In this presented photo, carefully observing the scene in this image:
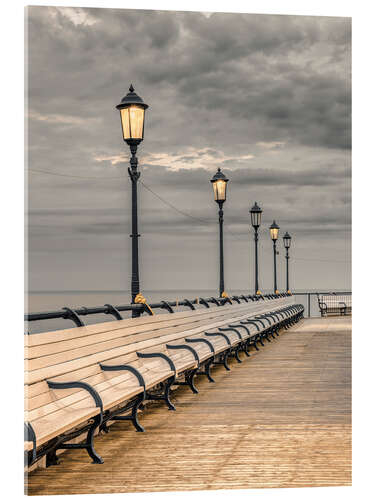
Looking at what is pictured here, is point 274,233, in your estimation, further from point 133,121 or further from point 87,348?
point 87,348

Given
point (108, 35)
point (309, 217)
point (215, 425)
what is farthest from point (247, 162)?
point (215, 425)

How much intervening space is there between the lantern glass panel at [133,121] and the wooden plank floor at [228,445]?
11.2 feet

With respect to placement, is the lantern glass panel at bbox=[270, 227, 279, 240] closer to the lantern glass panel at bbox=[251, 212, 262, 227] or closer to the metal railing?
the lantern glass panel at bbox=[251, 212, 262, 227]

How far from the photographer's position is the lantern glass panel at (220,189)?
15.6 meters

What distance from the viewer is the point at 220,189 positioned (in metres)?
15.6

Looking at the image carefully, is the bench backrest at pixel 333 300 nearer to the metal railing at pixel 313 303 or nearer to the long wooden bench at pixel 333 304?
the long wooden bench at pixel 333 304

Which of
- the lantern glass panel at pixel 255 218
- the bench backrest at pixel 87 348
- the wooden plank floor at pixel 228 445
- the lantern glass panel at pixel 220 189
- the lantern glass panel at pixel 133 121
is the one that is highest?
the lantern glass panel at pixel 133 121

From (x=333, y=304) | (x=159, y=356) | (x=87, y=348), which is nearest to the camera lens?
(x=87, y=348)

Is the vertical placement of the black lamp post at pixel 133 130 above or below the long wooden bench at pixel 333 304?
above

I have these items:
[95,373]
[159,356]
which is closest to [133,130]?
[159,356]

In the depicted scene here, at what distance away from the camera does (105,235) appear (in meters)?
8.95

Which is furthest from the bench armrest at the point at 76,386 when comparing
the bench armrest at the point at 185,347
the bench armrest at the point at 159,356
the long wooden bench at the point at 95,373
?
the bench armrest at the point at 185,347

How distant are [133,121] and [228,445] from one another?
4740 mm
